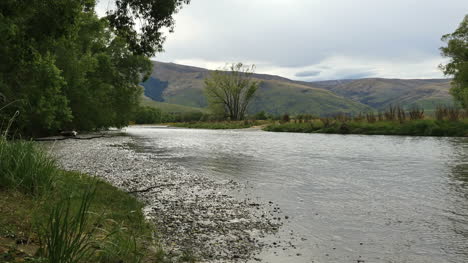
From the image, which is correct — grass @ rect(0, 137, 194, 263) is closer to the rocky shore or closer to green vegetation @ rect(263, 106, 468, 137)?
the rocky shore

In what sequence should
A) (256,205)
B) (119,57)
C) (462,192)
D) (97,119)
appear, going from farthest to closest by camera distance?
1. (119,57)
2. (97,119)
3. (462,192)
4. (256,205)

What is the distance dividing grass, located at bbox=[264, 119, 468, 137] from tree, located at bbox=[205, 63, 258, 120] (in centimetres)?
4562

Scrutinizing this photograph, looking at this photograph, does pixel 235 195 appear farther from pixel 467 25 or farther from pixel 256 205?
pixel 467 25

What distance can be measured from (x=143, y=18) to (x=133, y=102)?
3852 cm

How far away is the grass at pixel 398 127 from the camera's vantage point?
113 ft

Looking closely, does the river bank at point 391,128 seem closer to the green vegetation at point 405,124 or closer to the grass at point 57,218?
the green vegetation at point 405,124

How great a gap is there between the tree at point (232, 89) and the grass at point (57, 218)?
3312 inches

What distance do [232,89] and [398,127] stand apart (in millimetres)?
58470

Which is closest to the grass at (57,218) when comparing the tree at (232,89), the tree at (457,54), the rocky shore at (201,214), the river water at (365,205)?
the rocky shore at (201,214)

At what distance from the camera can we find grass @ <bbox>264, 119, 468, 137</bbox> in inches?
1361

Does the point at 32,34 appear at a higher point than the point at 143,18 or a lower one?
lower

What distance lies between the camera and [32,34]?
43.1 feet

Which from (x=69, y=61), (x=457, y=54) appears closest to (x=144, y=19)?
(x=69, y=61)

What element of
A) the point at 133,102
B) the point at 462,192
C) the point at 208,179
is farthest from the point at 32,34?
the point at 133,102
